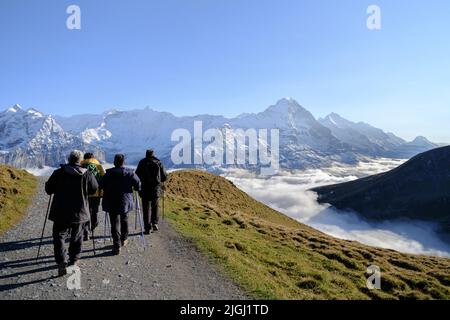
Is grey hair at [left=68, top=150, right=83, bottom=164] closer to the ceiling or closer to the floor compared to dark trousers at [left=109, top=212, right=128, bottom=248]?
closer to the ceiling

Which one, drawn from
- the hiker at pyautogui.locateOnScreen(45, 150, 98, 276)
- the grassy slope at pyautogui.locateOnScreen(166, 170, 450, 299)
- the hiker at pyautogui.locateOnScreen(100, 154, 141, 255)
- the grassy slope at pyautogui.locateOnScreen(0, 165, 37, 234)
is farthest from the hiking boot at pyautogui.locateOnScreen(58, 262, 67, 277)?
the grassy slope at pyautogui.locateOnScreen(0, 165, 37, 234)

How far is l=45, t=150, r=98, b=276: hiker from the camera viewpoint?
42.9ft

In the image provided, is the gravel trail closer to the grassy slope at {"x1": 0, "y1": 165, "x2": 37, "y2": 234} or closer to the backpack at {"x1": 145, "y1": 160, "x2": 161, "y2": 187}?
the grassy slope at {"x1": 0, "y1": 165, "x2": 37, "y2": 234}

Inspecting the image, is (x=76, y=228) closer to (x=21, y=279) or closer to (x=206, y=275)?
(x=21, y=279)

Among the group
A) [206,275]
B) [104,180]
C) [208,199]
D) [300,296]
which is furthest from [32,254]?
[208,199]

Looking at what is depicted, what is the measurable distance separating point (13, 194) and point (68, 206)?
16.3m

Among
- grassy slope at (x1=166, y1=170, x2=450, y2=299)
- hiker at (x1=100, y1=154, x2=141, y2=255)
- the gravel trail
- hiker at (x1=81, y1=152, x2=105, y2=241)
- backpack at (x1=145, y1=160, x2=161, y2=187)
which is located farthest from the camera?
backpack at (x1=145, y1=160, x2=161, y2=187)

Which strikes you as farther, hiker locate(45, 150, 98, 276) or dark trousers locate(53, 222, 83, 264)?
hiker locate(45, 150, 98, 276)

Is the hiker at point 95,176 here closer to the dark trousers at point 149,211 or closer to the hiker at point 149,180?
the hiker at point 149,180

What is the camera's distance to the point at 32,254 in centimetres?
1561

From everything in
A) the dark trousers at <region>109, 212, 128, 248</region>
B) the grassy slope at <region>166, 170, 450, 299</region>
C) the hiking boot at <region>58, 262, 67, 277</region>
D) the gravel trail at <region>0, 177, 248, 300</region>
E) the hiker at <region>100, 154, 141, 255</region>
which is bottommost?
the grassy slope at <region>166, 170, 450, 299</region>

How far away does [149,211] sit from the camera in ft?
64.4

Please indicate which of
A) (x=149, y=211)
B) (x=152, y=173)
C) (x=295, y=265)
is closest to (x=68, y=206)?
(x=152, y=173)

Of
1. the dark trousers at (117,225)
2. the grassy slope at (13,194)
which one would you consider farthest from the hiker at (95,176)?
the grassy slope at (13,194)
